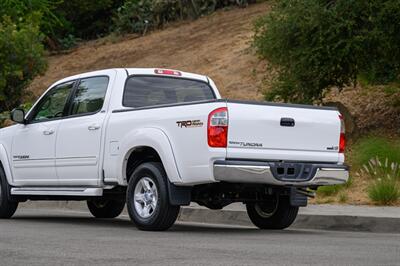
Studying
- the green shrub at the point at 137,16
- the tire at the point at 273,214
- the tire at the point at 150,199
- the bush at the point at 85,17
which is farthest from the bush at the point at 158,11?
the tire at the point at 150,199

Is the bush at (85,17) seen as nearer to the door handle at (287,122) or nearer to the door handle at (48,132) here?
the door handle at (48,132)

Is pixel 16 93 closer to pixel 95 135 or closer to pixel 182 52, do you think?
pixel 182 52

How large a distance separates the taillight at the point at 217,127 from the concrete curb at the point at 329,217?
2.96 metres

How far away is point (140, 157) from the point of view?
36.7ft

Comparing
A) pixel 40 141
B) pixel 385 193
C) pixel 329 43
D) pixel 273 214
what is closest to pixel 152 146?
pixel 273 214

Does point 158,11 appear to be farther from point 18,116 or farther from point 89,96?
point 89,96

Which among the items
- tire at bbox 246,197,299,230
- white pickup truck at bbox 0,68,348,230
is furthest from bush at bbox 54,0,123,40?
tire at bbox 246,197,299,230

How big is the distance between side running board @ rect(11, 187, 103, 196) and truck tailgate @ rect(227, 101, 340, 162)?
235cm

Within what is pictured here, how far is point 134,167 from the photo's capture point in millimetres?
11242

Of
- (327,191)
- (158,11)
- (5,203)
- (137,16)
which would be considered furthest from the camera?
(137,16)

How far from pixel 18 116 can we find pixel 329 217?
188 inches

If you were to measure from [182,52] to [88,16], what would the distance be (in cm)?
1020

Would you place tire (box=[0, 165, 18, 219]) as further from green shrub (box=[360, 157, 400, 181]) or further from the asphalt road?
green shrub (box=[360, 157, 400, 181])

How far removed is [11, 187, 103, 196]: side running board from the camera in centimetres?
1151
